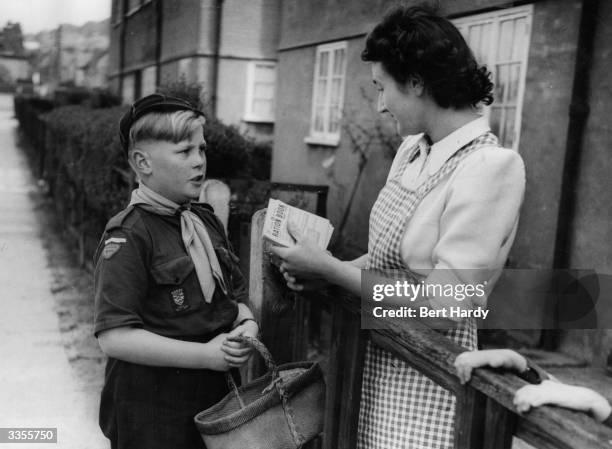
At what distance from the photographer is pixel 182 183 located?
196 centimetres

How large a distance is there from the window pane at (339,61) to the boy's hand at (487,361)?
27.7 feet

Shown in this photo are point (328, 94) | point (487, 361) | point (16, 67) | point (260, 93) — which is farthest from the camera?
point (16, 67)

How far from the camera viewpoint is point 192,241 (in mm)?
1990

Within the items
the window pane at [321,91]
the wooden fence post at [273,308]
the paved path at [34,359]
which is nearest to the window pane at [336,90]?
the window pane at [321,91]

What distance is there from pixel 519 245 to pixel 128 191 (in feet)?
9.98

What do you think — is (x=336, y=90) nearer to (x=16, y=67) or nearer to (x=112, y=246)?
(x=112, y=246)

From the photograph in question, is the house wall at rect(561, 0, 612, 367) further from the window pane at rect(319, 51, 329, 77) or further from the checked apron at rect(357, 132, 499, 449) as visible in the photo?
the window pane at rect(319, 51, 329, 77)

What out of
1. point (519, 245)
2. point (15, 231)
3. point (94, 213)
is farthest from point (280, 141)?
point (519, 245)

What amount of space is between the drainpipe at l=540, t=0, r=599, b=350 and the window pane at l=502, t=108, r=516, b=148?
0.79 m

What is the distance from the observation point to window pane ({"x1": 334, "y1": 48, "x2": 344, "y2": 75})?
9.52 metres

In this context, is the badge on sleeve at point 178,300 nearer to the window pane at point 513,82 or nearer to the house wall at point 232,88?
the window pane at point 513,82

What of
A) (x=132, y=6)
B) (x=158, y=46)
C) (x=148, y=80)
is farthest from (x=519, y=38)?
(x=148, y=80)

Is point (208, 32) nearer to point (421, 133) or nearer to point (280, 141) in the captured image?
point (280, 141)

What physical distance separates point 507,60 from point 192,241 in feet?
15.7
